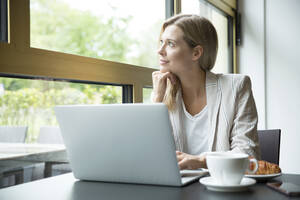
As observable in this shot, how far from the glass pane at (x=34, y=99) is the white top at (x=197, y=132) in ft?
1.53

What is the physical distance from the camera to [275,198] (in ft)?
2.51

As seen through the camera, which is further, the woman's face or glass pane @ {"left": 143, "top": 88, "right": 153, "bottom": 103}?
glass pane @ {"left": 143, "top": 88, "right": 153, "bottom": 103}

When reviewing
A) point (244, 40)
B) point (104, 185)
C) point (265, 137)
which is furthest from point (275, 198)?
point (244, 40)

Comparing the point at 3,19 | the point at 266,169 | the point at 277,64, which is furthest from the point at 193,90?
the point at 277,64

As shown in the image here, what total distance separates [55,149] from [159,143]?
68 centimetres

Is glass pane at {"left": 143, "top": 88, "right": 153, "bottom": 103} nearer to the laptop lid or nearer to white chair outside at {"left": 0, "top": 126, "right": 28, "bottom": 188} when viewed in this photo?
white chair outside at {"left": 0, "top": 126, "right": 28, "bottom": 188}

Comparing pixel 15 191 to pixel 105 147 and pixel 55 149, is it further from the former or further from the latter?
pixel 55 149

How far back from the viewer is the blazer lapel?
142cm

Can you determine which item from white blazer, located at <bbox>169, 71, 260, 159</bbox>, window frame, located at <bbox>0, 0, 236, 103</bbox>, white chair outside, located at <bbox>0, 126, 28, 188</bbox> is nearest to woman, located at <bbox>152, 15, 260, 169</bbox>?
white blazer, located at <bbox>169, 71, 260, 159</bbox>

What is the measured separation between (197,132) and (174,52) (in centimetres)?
34

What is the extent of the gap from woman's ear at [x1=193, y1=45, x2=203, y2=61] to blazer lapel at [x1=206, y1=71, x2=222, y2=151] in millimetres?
145

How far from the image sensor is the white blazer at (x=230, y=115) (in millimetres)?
1379

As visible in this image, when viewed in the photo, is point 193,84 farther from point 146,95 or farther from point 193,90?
point 146,95

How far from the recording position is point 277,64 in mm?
3252
